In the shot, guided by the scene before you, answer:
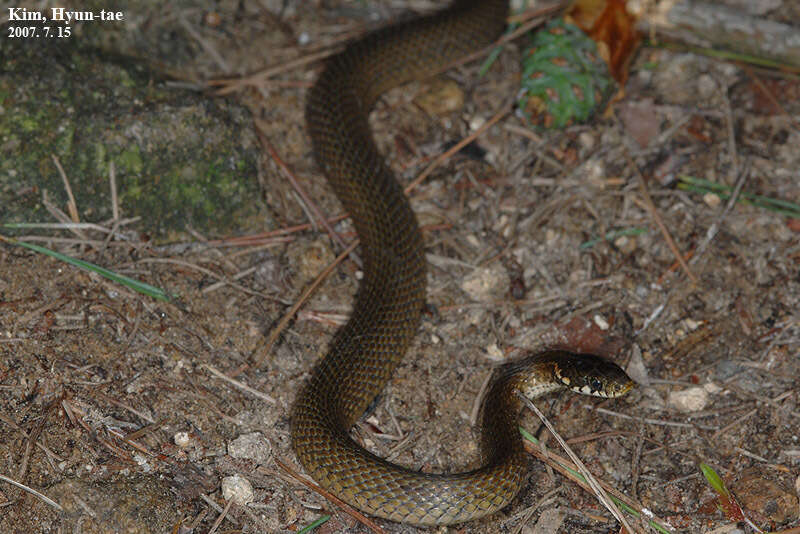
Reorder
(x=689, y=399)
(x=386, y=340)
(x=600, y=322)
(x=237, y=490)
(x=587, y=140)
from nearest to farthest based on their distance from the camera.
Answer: (x=237, y=490) → (x=689, y=399) → (x=386, y=340) → (x=600, y=322) → (x=587, y=140)

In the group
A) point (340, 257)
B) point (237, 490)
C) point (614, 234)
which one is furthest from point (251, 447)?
point (614, 234)

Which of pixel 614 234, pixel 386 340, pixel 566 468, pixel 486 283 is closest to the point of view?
pixel 566 468

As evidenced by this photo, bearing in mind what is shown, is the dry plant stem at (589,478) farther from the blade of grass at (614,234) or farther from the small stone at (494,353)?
the blade of grass at (614,234)

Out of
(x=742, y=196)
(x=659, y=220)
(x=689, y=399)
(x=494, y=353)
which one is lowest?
(x=689, y=399)

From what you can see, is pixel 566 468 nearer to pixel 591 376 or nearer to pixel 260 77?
pixel 591 376

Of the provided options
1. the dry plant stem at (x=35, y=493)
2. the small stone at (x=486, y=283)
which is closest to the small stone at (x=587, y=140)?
the small stone at (x=486, y=283)

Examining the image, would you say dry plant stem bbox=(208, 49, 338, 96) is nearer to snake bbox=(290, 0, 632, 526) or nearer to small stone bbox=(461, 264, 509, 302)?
snake bbox=(290, 0, 632, 526)

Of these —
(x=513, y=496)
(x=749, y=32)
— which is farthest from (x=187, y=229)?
(x=749, y=32)
